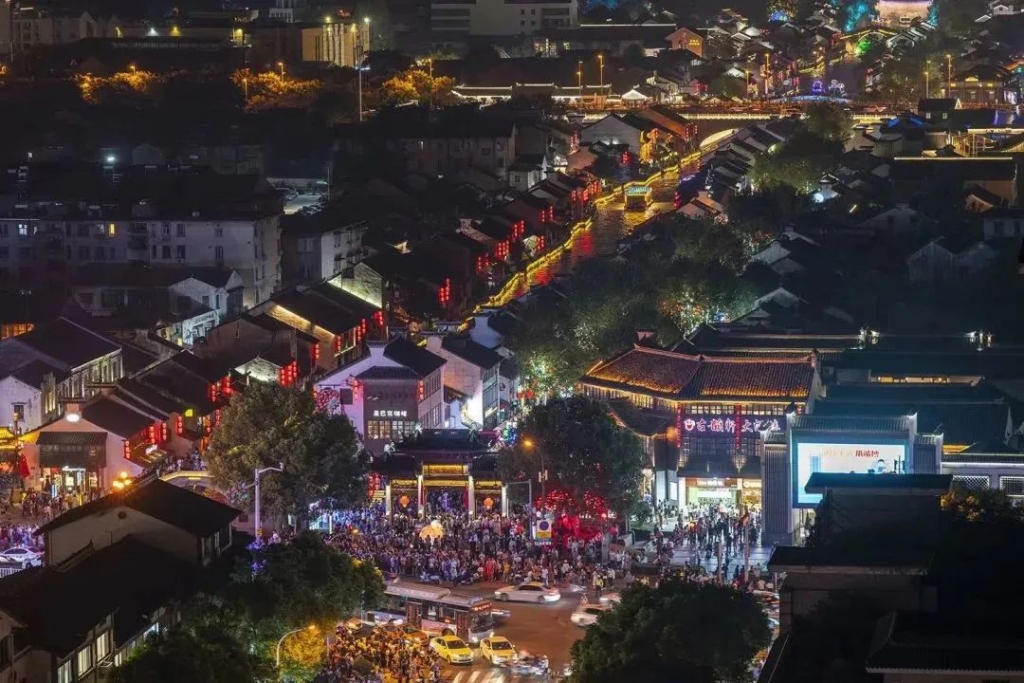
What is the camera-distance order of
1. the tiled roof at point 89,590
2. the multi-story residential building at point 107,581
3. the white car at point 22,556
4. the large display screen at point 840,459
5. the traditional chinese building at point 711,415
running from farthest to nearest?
1. the traditional chinese building at point 711,415
2. the large display screen at point 840,459
3. the white car at point 22,556
4. the tiled roof at point 89,590
5. the multi-story residential building at point 107,581

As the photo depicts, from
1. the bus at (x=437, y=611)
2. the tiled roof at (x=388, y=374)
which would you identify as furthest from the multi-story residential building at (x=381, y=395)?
the bus at (x=437, y=611)

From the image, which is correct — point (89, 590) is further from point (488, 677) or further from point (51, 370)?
point (51, 370)

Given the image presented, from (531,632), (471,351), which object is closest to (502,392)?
(471,351)

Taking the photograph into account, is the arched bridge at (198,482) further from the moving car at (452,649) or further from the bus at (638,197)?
the bus at (638,197)

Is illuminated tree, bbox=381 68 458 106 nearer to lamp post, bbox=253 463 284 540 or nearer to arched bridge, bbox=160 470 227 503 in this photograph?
arched bridge, bbox=160 470 227 503

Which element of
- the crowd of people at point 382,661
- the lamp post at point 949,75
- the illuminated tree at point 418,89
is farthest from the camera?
the illuminated tree at point 418,89

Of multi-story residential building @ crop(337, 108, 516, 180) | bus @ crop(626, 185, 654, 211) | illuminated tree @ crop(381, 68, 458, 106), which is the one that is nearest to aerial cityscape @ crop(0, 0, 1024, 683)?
multi-story residential building @ crop(337, 108, 516, 180)
